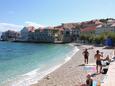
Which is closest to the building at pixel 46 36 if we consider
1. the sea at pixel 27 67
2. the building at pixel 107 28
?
the building at pixel 107 28

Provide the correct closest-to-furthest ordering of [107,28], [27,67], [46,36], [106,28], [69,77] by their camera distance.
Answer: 1. [69,77]
2. [27,67]
3. [107,28]
4. [106,28]
5. [46,36]

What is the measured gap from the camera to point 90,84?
Answer: 44.2ft

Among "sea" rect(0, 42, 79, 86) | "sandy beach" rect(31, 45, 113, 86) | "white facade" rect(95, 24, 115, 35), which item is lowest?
"sea" rect(0, 42, 79, 86)

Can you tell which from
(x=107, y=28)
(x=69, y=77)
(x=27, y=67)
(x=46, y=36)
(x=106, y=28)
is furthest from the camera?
(x=46, y=36)

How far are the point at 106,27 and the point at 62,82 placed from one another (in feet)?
463

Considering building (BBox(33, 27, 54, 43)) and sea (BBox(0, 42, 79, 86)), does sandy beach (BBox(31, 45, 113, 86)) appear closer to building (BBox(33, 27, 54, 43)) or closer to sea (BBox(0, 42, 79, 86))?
sea (BBox(0, 42, 79, 86))

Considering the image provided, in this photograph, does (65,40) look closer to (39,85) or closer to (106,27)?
(106,27)

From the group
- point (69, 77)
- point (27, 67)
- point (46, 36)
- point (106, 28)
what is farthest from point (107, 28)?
point (69, 77)

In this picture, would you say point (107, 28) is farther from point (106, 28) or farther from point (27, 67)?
point (27, 67)

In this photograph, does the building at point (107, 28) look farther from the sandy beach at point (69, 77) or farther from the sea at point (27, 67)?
the sandy beach at point (69, 77)

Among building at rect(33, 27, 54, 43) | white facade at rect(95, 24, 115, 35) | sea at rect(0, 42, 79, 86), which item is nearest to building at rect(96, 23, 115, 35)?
white facade at rect(95, 24, 115, 35)

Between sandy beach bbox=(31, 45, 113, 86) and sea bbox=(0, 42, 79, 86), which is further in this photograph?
sea bbox=(0, 42, 79, 86)

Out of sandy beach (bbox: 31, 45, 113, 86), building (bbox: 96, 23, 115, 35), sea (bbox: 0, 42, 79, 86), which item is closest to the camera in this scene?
sandy beach (bbox: 31, 45, 113, 86)

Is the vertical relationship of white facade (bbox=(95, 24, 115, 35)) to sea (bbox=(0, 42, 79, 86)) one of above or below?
above
